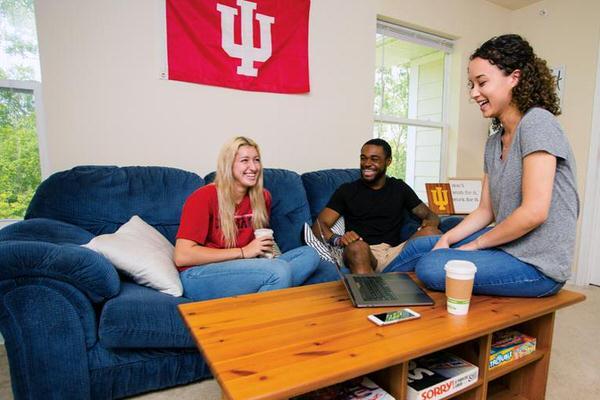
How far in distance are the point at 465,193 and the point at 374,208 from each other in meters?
1.20

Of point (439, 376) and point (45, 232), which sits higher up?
point (45, 232)

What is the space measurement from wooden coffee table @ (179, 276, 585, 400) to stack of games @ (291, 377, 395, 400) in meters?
0.03

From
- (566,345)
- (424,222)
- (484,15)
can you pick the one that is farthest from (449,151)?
(566,345)

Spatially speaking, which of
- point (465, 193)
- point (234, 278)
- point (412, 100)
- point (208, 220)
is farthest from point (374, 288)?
point (412, 100)

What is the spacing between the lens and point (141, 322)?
1271mm

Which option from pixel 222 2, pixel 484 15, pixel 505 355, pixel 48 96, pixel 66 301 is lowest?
pixel 505 355

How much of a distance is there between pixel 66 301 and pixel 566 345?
2.35m

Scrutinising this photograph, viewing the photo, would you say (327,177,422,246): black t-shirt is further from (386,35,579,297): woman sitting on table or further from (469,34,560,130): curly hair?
(469,34,560,130): curly hair

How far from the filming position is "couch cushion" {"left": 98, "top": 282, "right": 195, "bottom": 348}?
124cm

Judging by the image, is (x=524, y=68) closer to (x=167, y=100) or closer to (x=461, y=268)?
(x=461, y=268)

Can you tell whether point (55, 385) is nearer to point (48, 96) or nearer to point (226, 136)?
point (48, 96)

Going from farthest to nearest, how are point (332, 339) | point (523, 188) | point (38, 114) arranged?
point (38, 114), point (523, 188), point (332, 339)

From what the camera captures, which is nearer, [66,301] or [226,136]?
[66,301]

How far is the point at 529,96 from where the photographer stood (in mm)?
1217
